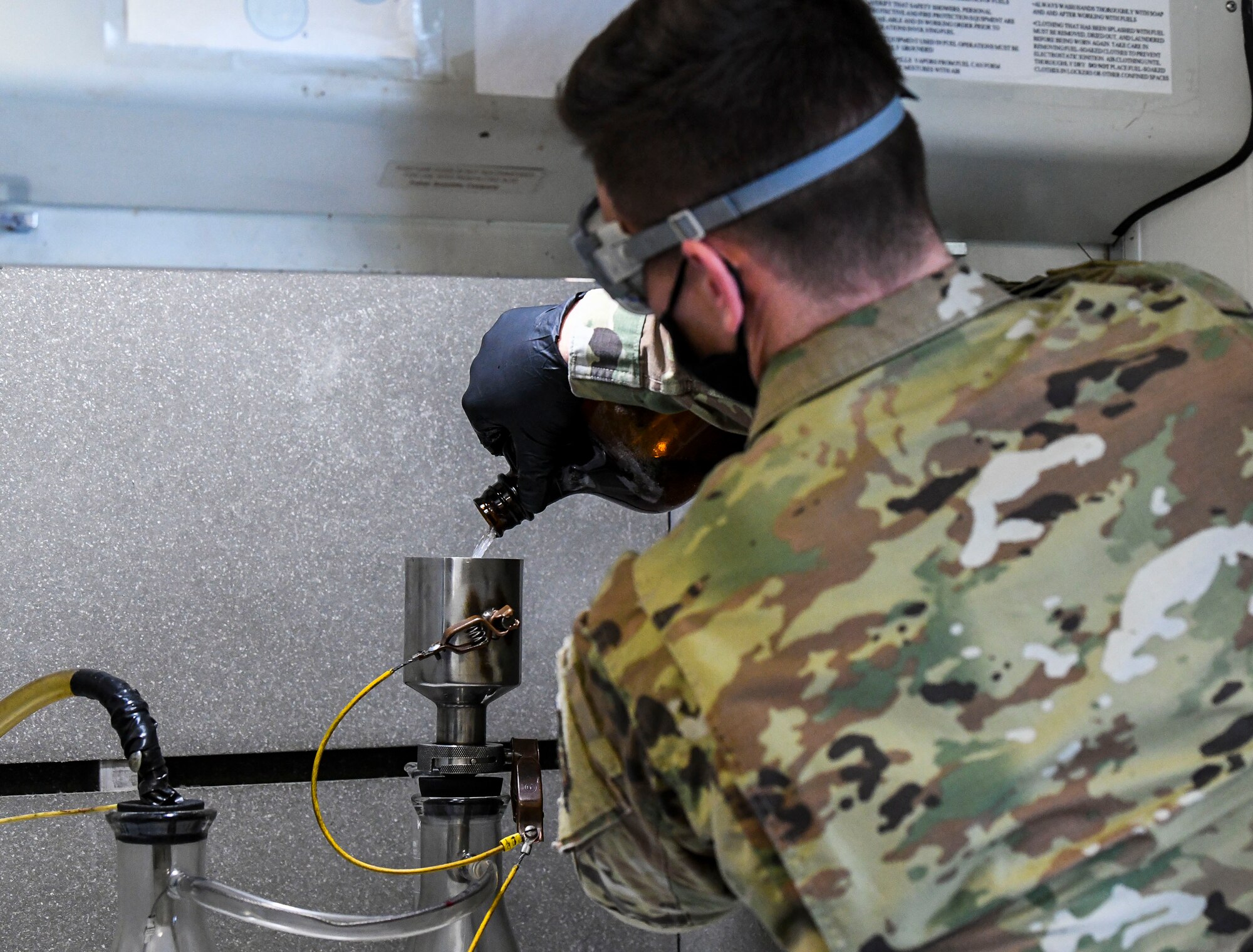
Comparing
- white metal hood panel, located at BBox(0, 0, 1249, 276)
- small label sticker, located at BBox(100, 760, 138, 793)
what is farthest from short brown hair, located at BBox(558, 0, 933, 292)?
small label sticker, located at BBox(100, 760, 138, 793)

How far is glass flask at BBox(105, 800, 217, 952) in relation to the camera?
2.74ft

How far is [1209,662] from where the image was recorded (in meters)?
0.59

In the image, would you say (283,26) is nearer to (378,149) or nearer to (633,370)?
(378,149)

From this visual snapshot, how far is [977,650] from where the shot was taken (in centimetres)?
58

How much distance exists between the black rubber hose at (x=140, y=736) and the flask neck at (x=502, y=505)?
312 mm

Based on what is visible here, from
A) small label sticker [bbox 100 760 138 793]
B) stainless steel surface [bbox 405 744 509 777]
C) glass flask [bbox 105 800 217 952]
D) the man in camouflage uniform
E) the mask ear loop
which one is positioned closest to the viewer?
the man in camouflage uniform

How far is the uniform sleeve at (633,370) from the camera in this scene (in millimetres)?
929

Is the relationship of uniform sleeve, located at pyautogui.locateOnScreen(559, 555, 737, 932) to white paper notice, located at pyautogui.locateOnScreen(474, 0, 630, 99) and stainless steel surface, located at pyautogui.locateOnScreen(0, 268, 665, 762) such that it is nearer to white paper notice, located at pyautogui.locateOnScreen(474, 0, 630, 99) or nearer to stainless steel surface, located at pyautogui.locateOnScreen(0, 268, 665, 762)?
white paper notice, located at pyautogui.locateOnScreen(474, 0, 630, 99)

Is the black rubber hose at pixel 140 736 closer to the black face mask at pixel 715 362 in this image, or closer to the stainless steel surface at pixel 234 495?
the stainless steel surface at pixel 234 495

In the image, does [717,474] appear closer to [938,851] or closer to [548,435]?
[938,851]

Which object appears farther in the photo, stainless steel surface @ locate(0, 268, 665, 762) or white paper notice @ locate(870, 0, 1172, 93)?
stainless steel surface @ locate(0, 268, 665, 762)

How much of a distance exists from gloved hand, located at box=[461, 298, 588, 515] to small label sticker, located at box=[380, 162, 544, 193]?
216 mm

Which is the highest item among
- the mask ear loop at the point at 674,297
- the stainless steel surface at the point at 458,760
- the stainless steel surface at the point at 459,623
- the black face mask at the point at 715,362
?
the mask ear loop at the point at 674,297

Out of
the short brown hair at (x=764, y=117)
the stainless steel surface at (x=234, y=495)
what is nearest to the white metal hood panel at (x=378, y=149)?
the short brown hair at (x=764, y=117)
